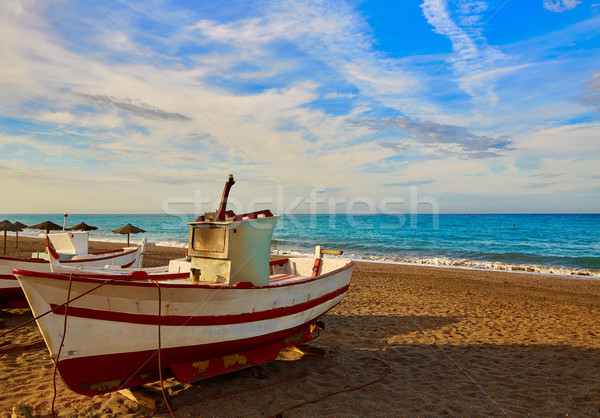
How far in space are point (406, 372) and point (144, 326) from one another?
4702mm

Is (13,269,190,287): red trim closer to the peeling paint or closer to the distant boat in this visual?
the peeling paint

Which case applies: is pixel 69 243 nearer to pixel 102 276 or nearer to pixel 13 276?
pixel 13 276

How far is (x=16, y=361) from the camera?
6734mm

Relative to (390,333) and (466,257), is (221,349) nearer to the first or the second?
(390,333)

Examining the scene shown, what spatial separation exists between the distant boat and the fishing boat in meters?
5.40

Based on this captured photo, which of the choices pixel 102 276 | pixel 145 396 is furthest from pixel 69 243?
pixel 145 396

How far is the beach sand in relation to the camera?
17.5 ft

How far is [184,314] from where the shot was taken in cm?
491

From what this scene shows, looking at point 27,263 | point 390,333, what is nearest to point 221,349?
point 390,333

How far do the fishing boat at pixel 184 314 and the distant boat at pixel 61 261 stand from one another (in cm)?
540

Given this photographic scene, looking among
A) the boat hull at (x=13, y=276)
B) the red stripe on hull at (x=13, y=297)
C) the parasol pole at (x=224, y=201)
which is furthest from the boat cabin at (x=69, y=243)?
the parasol pole at (x=224, y=201)

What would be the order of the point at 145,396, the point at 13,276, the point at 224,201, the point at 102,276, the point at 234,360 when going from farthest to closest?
the point at 13,276 < the point at 224,201 < the point at 102,276 < the point at 234,360 < the point at 145,396

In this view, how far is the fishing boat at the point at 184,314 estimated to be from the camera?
4.40 metres

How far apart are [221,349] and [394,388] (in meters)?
2.92
